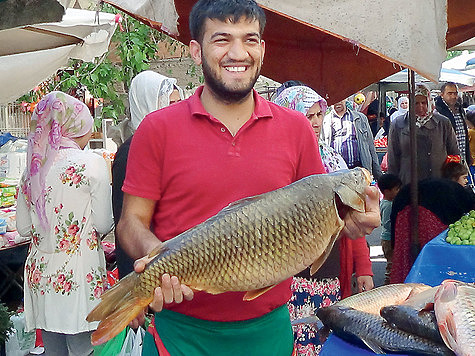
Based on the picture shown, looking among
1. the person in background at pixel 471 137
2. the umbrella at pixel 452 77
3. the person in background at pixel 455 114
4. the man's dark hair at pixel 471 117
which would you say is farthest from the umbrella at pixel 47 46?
the umbrella at pixel 452 77

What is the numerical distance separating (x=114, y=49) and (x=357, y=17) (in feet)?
22.5

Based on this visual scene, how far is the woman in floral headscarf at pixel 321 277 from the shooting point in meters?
3.60

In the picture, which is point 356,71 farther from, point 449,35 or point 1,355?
point 1,355

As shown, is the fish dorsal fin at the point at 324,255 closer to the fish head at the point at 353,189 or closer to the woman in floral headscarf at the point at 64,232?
the fish head at the point at 353,189

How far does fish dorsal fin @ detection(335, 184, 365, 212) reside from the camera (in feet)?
6.26

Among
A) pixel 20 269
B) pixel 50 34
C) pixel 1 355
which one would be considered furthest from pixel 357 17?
pixel 20 269

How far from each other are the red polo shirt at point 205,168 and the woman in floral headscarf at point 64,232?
176cm

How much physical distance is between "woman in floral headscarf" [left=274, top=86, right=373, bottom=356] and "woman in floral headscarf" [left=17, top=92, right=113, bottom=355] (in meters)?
1.29

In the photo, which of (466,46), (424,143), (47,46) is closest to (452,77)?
(424,143)

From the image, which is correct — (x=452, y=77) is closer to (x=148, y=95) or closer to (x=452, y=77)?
(x=452, y=77)

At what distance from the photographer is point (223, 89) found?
84.0 inches

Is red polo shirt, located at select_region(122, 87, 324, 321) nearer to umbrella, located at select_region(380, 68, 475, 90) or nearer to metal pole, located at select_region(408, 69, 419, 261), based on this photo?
metal pole, located at select_region(408, 69, 419, 261)

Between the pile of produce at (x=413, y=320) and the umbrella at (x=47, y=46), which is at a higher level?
the umbrella at (x=47, y=46)

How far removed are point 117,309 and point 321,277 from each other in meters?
1.92
